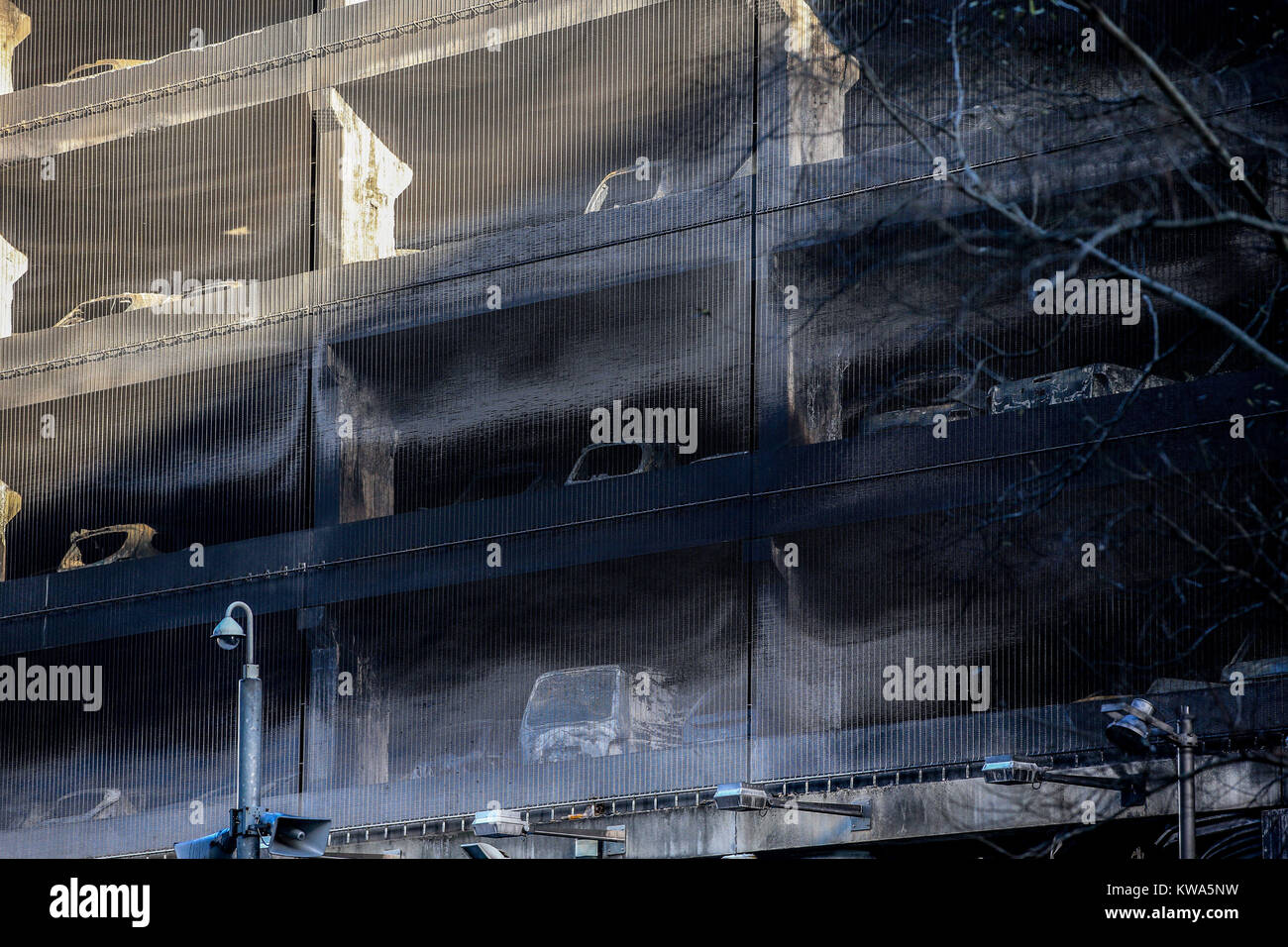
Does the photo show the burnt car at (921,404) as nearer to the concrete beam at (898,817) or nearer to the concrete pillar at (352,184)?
the concrete beam at (898,817)

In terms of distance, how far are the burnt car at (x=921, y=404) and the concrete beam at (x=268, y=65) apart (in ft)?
31.8

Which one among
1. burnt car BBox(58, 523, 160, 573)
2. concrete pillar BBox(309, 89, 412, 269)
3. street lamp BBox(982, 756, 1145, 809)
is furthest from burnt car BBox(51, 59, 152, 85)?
street lamp BBox(982, 756, 1145, 809)

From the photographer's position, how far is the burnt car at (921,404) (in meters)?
35.4

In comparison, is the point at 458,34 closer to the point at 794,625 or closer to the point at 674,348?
the point at 674,348

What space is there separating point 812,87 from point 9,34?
2081 cm

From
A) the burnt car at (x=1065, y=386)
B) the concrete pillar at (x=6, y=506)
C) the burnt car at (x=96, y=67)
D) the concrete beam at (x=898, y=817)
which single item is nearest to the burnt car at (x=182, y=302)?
the concrete pillar at (x=6, y=506)

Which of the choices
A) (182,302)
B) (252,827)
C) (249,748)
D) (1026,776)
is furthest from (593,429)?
(252,827)

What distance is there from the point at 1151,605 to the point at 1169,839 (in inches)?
142

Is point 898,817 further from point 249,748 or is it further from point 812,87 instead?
point 249,748

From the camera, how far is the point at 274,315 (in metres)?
42.4

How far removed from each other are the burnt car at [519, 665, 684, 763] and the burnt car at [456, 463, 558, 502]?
403 centimetres

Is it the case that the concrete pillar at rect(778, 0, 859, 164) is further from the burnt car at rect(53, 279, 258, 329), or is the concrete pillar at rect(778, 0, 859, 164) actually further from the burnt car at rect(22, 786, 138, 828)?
the burnt car at rect(22, 786, 138, 828)
